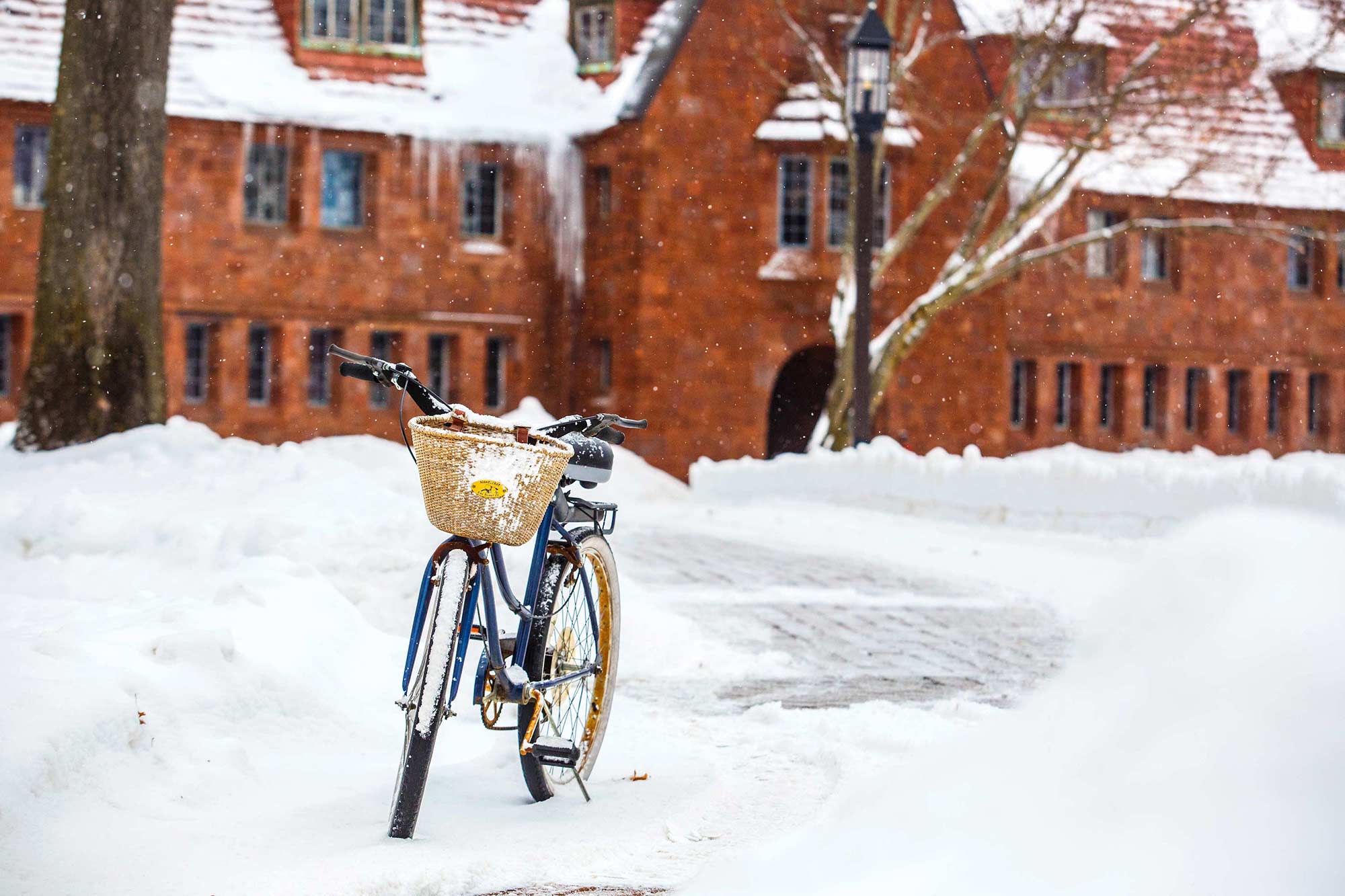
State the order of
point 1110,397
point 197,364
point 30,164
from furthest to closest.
→ 1. point 1110,397
2. point 197,364
3. point 30,164

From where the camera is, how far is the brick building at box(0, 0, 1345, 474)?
29.7 metres

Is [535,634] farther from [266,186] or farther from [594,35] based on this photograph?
[594,35]

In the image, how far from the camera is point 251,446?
45.7 ft

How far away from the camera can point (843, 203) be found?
103ft

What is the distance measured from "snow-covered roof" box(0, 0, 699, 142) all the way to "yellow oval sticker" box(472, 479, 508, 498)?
25.3 m

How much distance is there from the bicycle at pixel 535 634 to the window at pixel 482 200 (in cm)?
2617

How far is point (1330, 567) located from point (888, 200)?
29198mm

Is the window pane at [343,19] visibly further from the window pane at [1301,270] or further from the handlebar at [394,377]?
the handlebar at [394,377]

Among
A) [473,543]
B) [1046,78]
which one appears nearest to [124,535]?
[473,543]

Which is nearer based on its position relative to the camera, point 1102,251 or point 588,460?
point 588,460

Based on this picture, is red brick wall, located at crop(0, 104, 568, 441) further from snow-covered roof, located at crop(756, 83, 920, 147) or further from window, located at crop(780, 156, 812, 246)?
snow-covered roof, located at crop(756, 83, 920, 147)

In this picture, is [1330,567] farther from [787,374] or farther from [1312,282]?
[1312,282]

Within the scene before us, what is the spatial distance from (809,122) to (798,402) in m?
5.71

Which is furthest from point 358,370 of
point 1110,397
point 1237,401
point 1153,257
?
point 1237,401
